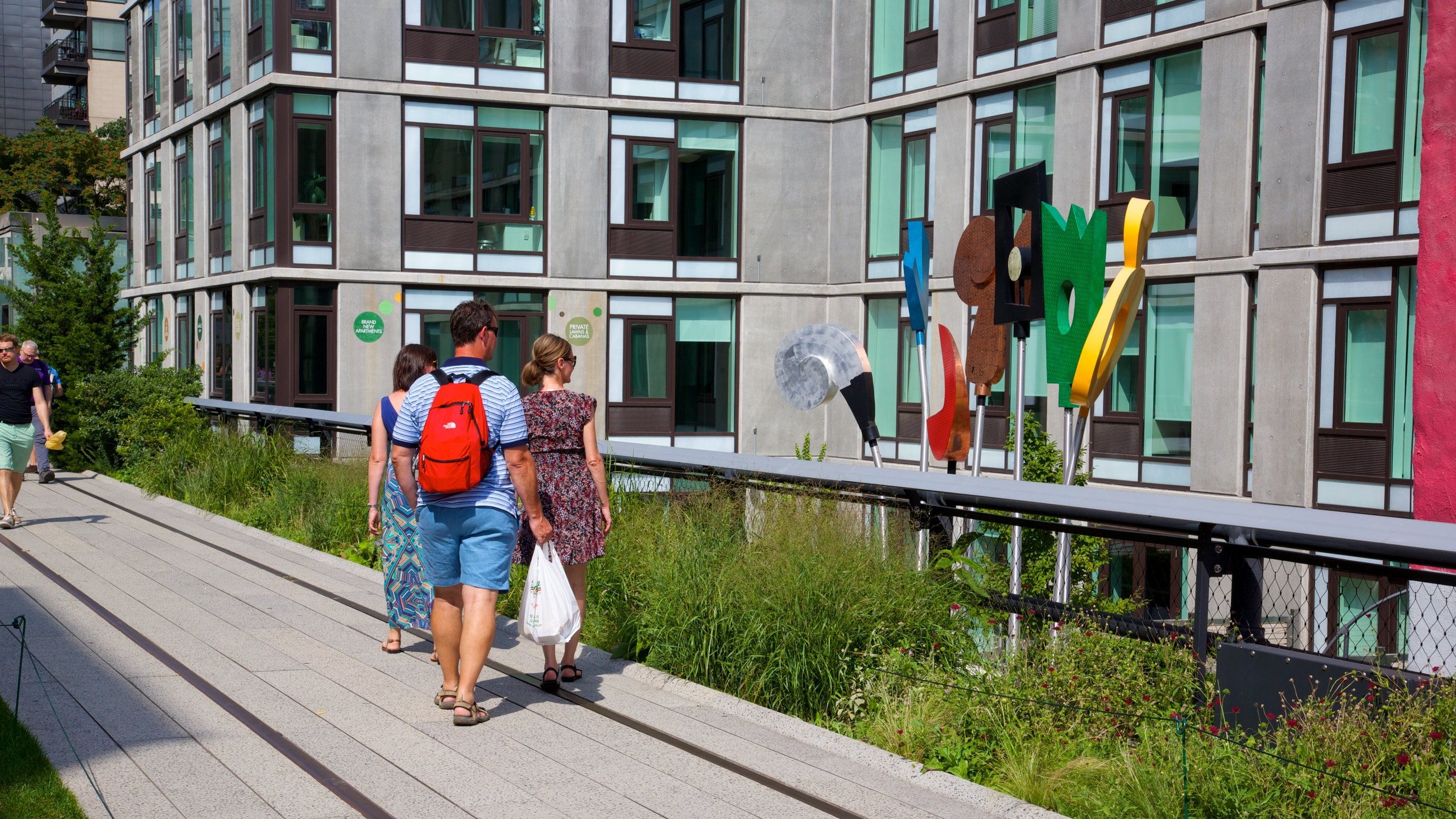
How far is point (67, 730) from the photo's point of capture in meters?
6.12

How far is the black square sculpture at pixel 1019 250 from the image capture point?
34.2 feet

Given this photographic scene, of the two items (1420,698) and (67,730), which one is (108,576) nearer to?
(67,730)

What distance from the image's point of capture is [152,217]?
119 ft

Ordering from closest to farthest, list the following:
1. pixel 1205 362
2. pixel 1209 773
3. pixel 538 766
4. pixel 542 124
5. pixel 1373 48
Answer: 1. pixel 1209 773
2. pixel 538 766
3. pixel 1373 48
4. pixel 1205 362
5. pixel 542 124

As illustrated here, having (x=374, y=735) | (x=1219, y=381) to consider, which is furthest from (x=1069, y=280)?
(x=1219, y=381)

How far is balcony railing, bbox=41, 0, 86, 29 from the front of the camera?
7556 cm

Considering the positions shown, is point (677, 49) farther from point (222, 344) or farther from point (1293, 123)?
point (1293, 123)

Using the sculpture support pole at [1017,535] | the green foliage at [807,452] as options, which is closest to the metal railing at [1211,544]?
the sculpture support pole at [1017,535]

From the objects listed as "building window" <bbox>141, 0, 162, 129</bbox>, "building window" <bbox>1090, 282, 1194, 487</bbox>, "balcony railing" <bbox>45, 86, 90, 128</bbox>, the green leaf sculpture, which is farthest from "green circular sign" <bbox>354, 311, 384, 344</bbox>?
"balcony railing" <bbox>45, 86, 90, 128</bbox>

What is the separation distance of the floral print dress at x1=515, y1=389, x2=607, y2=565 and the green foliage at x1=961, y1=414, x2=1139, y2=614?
7.45ft

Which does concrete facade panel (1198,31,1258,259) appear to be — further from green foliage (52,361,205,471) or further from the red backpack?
the red backpack

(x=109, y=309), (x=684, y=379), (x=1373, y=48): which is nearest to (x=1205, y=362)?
(x=1373, y=48)

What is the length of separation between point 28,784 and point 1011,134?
846 inches

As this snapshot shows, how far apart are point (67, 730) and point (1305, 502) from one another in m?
16.6
